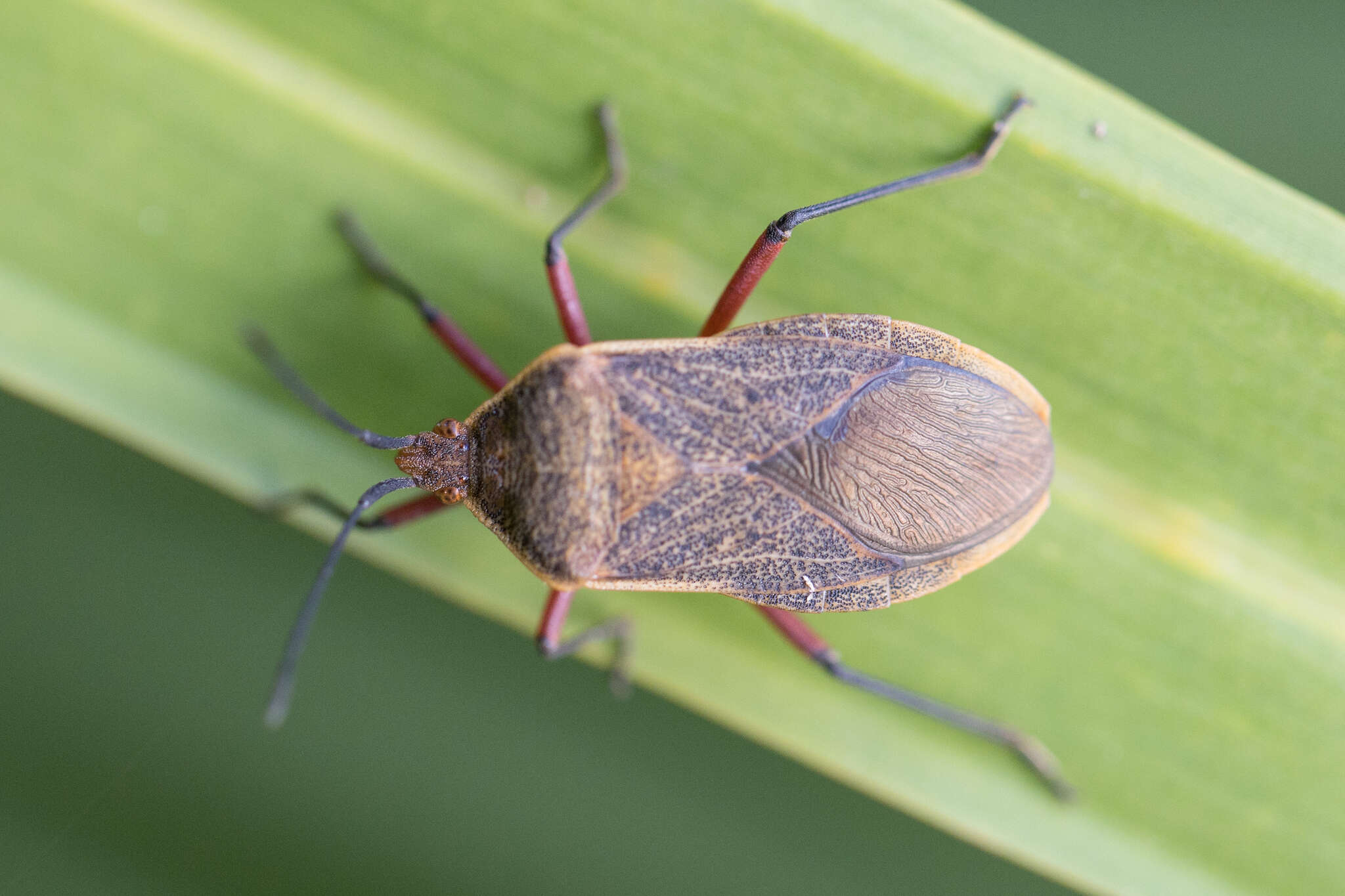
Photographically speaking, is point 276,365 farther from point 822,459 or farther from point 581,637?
point 822,459


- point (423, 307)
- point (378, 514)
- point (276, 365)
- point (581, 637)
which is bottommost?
point (581, 637)

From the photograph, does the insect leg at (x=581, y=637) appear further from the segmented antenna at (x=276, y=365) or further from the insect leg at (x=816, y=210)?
the insect leg at (x=816, y=210)

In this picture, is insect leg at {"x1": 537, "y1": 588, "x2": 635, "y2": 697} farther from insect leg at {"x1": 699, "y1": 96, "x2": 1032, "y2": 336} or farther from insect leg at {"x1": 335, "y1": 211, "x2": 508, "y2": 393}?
insect leg at {"x1": 699, "y1": 96, "x2": 1032, "y2": 336}

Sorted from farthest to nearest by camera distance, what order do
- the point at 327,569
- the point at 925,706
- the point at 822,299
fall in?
the point at 925,706 < the point at 822,299 < the point at 327,569

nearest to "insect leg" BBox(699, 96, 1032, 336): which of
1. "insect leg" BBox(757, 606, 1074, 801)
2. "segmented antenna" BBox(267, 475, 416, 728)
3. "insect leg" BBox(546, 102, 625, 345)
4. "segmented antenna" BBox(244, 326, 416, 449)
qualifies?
"insect leg" BBox(546, 102, 625, 345)

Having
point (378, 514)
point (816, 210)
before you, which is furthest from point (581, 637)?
point (816, 210)

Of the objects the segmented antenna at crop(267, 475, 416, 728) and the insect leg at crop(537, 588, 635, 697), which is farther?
the insect leg at crop(537, 588, 635, 697)

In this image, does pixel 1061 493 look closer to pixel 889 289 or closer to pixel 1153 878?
pixel 889 289

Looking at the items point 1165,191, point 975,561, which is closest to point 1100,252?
point 1165,191
